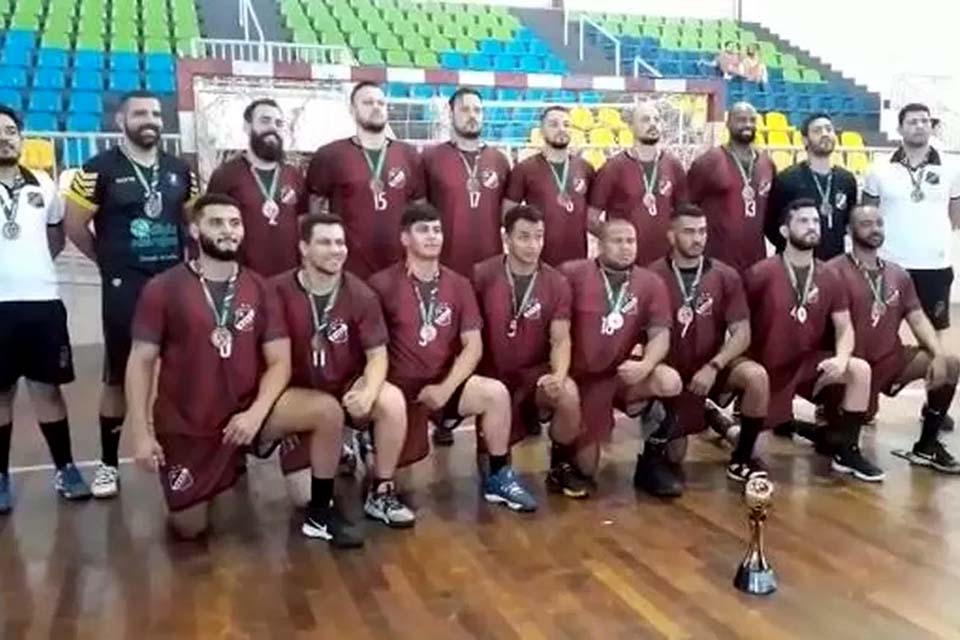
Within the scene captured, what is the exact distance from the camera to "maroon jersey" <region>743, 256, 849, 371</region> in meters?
3.96

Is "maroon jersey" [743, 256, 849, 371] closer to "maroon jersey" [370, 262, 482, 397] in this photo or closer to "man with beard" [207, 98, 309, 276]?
"maroon jersey" [370, 262, 482, 397]

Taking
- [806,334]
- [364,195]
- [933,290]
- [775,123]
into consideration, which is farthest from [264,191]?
[775,123]

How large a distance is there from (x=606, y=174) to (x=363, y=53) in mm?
7314

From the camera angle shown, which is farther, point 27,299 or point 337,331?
point 27,299

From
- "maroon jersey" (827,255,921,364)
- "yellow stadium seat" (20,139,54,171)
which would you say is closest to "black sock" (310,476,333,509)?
"maroon jersey" (827,255,921,364)

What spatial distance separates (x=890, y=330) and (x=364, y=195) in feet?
7.07

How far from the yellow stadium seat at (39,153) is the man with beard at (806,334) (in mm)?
5102

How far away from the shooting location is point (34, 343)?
11.9 ft

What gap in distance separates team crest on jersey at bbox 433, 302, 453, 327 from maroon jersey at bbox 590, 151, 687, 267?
45.2 inches

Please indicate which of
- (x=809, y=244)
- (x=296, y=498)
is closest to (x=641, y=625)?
(x=296, y=498)

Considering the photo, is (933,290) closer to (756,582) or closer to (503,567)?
(756,582)

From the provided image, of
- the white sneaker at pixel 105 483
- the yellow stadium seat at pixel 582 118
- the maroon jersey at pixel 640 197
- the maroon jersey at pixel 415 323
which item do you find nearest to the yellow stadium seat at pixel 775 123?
the yellow stadium seat at pixel 582 118

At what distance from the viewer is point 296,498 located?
365cm

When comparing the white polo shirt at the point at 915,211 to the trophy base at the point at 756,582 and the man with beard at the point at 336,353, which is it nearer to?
the trophy base at the point at 756,582
